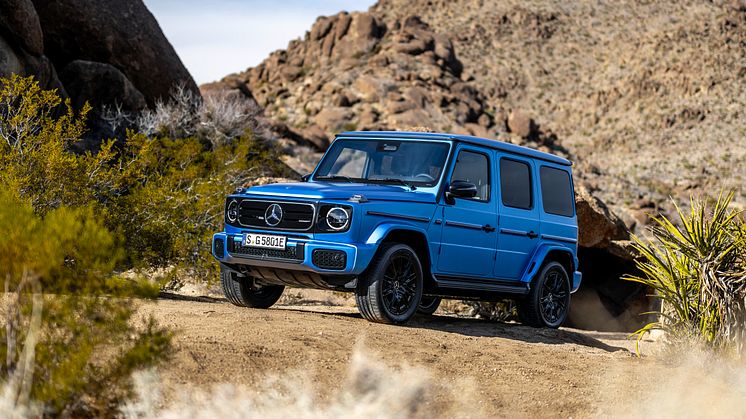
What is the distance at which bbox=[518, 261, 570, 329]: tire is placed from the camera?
35.2 feet

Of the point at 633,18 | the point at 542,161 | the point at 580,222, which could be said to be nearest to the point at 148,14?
the point at 580,222

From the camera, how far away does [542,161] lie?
1098 cm

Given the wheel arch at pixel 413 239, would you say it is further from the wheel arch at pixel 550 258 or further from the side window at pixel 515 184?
the wheel arch at pixel 550 258

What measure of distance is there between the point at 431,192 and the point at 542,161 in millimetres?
2622

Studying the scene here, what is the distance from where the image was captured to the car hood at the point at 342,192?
8273 millimetres

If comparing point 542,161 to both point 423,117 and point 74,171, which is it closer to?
point 74,171

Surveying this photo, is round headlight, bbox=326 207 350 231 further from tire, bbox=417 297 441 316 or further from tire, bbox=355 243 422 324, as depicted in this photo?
tire, bbox=417 297 441 316

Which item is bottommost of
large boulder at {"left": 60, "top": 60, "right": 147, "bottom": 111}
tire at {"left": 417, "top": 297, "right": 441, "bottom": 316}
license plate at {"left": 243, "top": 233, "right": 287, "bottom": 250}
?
tire at {"left": 417, "top": 297, "right": 441, "bottom": 316}

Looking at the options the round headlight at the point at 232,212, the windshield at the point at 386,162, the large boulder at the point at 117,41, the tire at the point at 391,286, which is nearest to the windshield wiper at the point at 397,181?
the windshield at the point at 386,162

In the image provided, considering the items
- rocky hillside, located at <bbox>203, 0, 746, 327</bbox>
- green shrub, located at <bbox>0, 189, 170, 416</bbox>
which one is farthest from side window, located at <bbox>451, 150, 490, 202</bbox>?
A: rocky hillside, located at <bbox>203, 0, 746, 327</bbox>

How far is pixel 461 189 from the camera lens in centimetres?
884

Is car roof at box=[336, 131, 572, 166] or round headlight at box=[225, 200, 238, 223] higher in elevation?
car roof at box=[336, 131, 572, 166]

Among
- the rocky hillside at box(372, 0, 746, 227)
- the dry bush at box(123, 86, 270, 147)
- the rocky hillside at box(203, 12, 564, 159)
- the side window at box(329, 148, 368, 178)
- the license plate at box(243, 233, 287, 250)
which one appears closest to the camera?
the license plate at box(243, 233, 287, 250)

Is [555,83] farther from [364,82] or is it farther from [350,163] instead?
[350,163]
